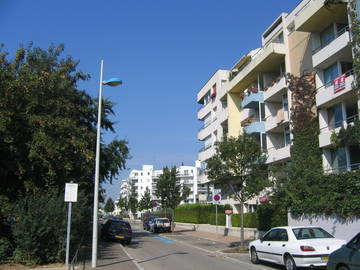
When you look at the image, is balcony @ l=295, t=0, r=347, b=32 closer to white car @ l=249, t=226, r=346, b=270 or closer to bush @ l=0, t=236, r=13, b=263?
white car @ l=249, t=226, r=346, b=270

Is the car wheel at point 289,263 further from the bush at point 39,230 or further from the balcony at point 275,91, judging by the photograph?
the balcony at point 275,91

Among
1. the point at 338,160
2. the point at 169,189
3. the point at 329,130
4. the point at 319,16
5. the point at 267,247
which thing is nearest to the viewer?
the point at 267,247

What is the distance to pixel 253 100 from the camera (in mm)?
37500

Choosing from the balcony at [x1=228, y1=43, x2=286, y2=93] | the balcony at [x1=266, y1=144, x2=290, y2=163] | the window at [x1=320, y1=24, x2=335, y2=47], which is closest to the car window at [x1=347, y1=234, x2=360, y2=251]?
the window at [x1=320, y1=24, x2=335, y2=47]

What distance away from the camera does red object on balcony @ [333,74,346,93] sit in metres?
24.1

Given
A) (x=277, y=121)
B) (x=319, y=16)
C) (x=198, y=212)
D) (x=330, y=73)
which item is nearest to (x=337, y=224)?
(x=330, y=73)

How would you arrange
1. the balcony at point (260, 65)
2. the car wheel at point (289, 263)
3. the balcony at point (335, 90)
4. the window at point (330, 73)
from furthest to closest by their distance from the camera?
the balcony at point (260, 65) → the window at point (330, 73) → the balcony at point (335, 90) → the car wheel at point (289, 263)

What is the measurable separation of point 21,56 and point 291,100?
1916 cm

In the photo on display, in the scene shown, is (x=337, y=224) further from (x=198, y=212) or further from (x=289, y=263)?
(x=198, y=212)

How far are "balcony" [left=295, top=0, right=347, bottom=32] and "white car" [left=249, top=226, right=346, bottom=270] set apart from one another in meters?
15.8

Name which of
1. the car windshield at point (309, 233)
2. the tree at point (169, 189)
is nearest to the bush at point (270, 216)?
the car windshield at point (309, 233)

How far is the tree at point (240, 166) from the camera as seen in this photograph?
74.4 ft

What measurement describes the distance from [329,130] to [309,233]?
43.9ft

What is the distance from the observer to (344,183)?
1916 cm
